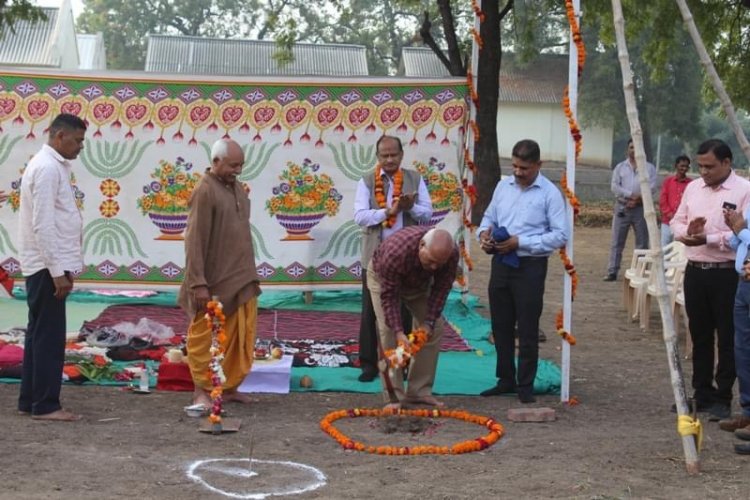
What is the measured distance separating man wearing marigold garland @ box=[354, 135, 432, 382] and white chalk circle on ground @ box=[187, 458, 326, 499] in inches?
95.0

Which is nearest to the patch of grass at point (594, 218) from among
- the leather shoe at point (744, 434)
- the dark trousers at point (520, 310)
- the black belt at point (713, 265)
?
the dark trousers at point (520, 310)

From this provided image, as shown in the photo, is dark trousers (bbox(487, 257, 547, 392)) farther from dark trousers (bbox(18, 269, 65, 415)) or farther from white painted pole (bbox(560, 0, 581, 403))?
dark trousers (bbox(18, 269, 65, 415))

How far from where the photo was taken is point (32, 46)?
3691cm

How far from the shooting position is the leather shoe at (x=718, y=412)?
24.5 ft

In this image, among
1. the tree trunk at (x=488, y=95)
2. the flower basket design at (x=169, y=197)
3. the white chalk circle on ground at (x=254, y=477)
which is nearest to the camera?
the white chalk circle on ground at (x=254, y=477)

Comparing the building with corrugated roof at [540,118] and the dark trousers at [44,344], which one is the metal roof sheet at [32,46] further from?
the dark trousers at [44,344]

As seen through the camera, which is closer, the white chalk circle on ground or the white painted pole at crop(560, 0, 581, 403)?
the white chalk circle on ground

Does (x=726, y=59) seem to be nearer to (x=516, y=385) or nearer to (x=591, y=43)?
(x=516, y=385)

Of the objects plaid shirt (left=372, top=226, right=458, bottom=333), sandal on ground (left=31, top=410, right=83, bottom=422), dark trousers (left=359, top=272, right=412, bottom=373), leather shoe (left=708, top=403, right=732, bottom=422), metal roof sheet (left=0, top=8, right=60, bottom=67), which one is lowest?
sandal on ground (left=31, top=410, right=83, bottom=422)

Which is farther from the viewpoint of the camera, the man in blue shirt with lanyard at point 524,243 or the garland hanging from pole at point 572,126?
the man in blue shirt with lanyard at point 524,243

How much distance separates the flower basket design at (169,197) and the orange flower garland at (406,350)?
4087mm

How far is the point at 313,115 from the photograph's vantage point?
10445mm

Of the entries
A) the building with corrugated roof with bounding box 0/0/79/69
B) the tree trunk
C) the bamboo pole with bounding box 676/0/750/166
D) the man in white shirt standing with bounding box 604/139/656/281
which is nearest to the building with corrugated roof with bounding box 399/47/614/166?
the building with corrugated roof with bounding box 0/0/79/69

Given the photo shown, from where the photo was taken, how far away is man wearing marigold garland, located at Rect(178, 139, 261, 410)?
7.27m
